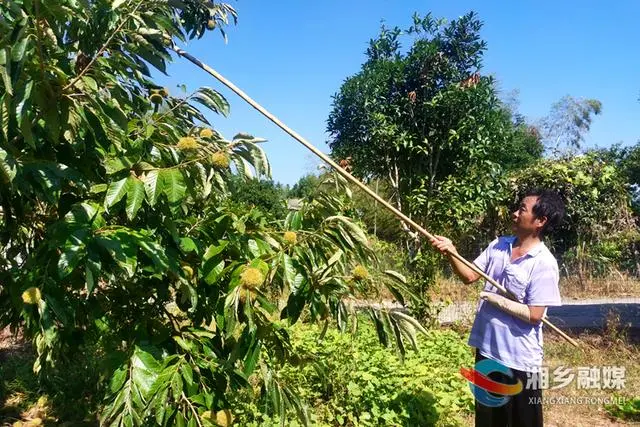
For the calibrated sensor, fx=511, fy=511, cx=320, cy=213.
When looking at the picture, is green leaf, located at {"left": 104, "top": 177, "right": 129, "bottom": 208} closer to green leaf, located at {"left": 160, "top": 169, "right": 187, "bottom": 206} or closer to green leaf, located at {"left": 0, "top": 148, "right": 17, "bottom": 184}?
green leaf, located at {"left": 160, "top": 169, "right": 187, "bottom": 206}

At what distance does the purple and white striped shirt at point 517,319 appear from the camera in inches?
92.4

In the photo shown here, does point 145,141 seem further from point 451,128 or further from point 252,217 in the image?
point 451,128

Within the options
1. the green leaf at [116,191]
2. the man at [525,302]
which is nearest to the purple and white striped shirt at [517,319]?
the man at [525,302]

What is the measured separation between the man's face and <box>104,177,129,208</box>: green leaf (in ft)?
6.07

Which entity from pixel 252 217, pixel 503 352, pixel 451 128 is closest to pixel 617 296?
pixel 451 128

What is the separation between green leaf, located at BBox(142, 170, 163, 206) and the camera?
1.25m

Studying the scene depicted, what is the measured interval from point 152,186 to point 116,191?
9 cm

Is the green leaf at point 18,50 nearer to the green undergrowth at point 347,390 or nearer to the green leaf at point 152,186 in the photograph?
the green leaf at point 152,186

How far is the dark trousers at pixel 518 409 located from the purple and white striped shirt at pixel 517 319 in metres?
0.08

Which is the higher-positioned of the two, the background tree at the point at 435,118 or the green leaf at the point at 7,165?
the background tree at the point at 435,118

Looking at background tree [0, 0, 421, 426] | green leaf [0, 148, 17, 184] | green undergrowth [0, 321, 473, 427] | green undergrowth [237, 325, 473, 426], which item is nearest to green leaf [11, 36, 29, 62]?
background tree [0, 0, 421, 426]

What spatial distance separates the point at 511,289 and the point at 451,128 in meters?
3.24

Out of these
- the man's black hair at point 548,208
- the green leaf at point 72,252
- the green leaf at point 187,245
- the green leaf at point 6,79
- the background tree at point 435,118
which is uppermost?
the background tree at point 435,118

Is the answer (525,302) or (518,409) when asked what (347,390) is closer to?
(518,409)
